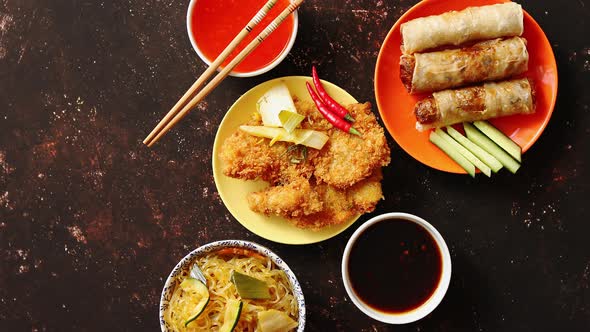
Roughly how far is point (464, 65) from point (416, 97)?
296 millimetres

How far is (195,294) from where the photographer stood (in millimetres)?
2809

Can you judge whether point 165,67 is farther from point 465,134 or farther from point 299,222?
point 465,134

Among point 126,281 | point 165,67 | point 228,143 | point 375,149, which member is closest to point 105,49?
point 165,67

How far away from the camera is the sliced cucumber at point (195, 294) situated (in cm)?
274

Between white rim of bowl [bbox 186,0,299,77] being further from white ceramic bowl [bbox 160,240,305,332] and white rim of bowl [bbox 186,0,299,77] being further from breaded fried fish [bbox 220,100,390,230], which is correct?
white ceramic bowl [bbox 160,240,305,332]

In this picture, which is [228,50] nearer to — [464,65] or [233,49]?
[233,49]

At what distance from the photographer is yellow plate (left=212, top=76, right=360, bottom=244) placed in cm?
299

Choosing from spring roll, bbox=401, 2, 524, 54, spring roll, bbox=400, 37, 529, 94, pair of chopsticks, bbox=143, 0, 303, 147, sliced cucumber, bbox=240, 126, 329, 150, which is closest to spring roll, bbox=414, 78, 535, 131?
spring roll, bbox=400, 37, 529, 94

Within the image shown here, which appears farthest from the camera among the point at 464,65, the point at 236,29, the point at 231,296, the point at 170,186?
the point at 170,186

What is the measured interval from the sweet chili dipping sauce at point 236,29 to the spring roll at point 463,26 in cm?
62

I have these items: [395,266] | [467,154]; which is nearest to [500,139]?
[467,154]

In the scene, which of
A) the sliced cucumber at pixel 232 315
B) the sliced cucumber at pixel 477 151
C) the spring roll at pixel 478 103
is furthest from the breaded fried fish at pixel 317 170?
the sliced cucumber at pixel 232 315

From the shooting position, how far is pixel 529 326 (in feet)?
10.4

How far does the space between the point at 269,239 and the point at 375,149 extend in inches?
28.5
